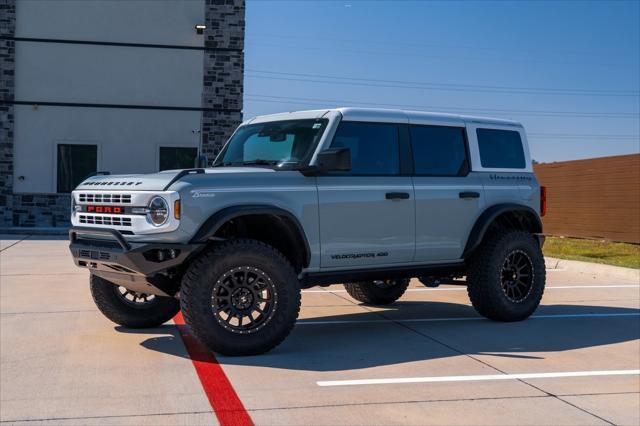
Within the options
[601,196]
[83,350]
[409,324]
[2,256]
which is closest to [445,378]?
[409,324]

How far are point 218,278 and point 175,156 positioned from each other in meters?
21.8

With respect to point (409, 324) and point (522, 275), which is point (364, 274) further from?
point (522, 275)

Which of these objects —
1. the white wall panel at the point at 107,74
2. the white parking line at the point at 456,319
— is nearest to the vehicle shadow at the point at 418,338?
the white parking line at the point at 456,319

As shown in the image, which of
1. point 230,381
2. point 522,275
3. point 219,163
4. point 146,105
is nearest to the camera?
point 230,381

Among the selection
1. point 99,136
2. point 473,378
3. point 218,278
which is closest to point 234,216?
point 218,278

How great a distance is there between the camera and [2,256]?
16078mm

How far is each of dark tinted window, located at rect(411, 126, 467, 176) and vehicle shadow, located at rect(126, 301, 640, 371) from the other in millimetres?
1654

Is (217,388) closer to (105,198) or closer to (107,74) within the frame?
(105,198)

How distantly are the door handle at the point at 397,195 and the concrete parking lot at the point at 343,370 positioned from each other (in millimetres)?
1352

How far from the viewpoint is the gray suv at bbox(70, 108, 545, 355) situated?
21.3 ft

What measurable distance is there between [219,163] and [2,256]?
9.65m

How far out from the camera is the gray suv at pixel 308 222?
6.50m

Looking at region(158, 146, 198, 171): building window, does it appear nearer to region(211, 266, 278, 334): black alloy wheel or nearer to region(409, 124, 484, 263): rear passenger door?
region(409, 124, 484, 263): rear passenger door

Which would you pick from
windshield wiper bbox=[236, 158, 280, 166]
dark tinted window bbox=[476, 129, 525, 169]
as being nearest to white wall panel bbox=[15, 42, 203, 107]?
dark tinted window bbox=[476, 129, 525, 169]
